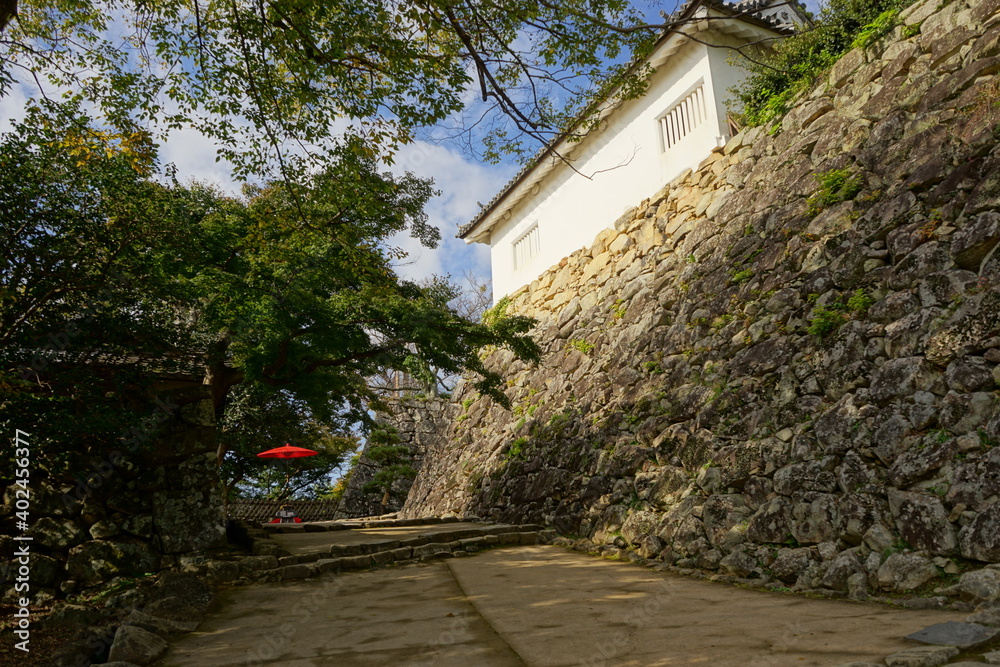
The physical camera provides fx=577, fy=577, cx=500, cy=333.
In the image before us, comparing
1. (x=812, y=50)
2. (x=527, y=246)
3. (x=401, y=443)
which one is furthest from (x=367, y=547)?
(x=401, y=443)

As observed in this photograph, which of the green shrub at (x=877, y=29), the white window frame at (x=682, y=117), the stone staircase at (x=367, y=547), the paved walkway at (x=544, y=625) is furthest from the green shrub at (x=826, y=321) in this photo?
the white window frame at (x=682, y=117)

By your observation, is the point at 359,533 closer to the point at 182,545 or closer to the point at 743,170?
the point at 182,545

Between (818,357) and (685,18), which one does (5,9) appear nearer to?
(685,18)

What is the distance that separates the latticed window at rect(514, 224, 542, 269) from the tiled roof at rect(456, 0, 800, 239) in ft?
3.68

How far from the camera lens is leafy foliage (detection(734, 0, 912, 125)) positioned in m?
7.72

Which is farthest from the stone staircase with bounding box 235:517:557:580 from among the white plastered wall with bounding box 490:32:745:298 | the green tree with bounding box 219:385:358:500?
the white plastered wall with bounding box 490:32:745:298

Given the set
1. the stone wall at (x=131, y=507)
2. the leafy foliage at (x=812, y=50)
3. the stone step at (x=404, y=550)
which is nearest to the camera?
the stone wall at (x=131, y=507)

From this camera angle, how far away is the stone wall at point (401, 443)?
18.0m

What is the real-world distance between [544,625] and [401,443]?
615 inches

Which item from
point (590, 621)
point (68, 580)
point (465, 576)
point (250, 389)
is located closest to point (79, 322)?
point (68, 580)

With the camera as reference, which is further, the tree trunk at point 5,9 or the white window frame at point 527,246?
the white window frame at point 527,246

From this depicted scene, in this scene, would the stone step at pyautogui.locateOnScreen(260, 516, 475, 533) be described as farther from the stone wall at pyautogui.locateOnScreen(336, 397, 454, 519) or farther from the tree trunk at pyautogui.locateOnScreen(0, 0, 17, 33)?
the tree trunk at pyautogui.locateOnScreen(0, 0, 17, 33)

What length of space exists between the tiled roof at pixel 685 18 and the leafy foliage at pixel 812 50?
557 mm

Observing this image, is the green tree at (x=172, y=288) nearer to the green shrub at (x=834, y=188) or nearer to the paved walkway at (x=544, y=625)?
the paved walkway at (x=544, y=625)
